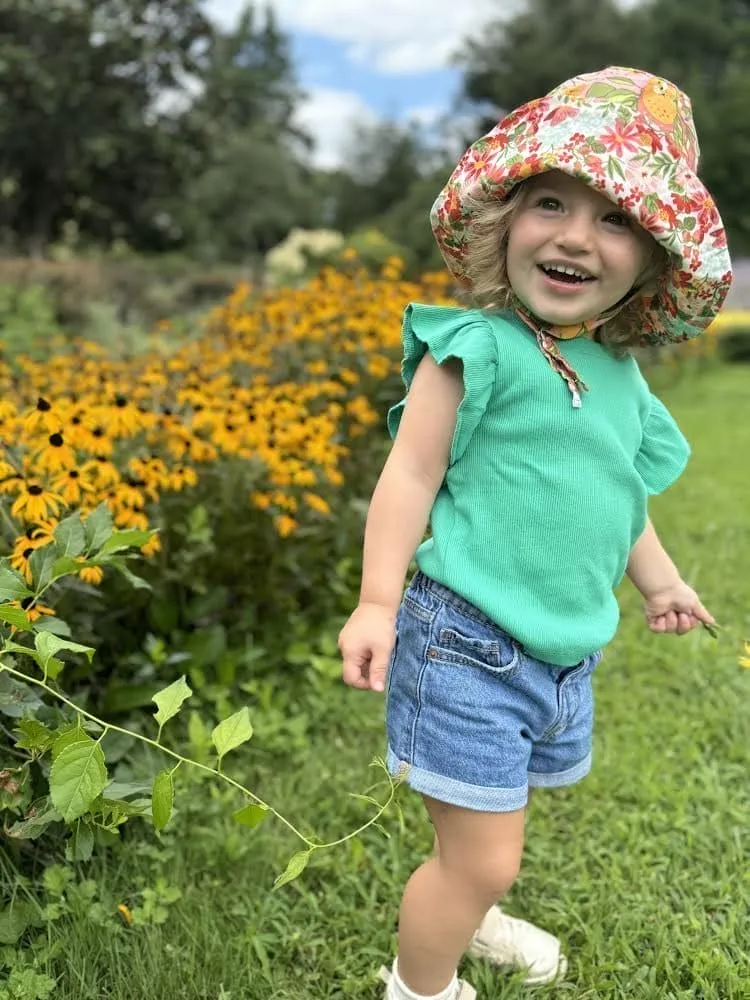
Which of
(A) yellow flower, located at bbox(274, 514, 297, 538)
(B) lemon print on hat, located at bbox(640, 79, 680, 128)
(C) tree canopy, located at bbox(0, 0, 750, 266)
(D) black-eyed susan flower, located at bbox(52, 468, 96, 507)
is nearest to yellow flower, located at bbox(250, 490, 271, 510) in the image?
(A) yellow flower, located at bbox(274, 514, 297, 538)

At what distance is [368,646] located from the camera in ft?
4.34

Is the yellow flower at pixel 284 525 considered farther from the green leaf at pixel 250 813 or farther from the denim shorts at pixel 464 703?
the green leaf at pixel 250 813

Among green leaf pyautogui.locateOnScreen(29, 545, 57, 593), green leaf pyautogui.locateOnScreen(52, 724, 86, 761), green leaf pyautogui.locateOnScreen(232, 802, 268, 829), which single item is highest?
green leaf pyautogui.locateOnScreen(52, 724, 86, 761)

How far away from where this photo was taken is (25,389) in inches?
131

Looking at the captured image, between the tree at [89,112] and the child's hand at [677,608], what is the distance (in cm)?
2197

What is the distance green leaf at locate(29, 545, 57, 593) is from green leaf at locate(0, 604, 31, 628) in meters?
0.21

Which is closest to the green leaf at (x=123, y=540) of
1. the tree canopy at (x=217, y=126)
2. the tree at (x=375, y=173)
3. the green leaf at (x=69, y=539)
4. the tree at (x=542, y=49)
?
the green leaf at (x=69, y=539)

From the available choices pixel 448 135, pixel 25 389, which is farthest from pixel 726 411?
pixel 448 135

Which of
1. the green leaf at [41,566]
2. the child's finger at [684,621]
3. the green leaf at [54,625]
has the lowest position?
the green leaf at [54,625]

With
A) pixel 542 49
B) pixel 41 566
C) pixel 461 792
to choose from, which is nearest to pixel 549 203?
pixel 461 792

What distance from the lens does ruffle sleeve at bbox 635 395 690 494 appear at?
159 cm

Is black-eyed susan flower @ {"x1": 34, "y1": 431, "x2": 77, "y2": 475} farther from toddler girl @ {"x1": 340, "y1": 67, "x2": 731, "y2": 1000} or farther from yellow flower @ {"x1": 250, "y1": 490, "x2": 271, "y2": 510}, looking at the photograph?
toddler girl @ {"x1": 340, "y1": 67, "x2": 731, "y2": 1000}

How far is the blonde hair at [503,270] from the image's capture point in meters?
1.40

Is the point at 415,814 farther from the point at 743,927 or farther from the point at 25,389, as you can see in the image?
the point at 25,389
